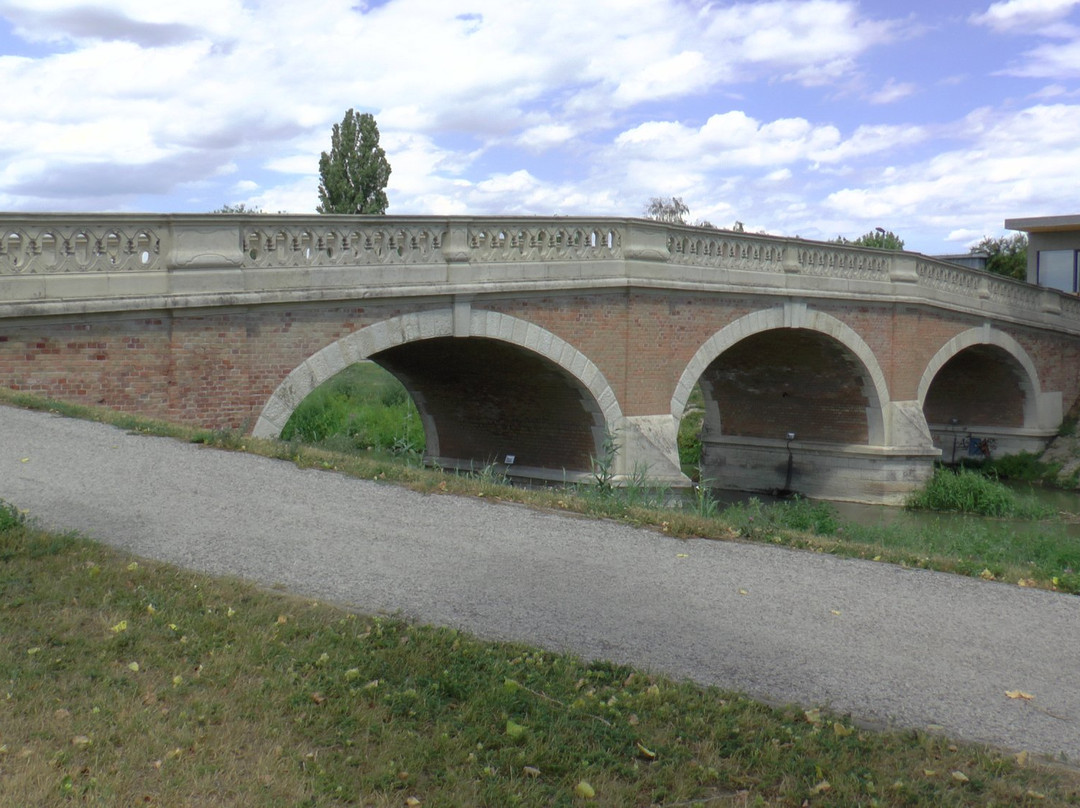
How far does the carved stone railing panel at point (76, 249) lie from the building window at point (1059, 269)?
2658 centimetres

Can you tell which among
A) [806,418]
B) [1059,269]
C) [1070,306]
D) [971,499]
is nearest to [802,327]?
[806,418]

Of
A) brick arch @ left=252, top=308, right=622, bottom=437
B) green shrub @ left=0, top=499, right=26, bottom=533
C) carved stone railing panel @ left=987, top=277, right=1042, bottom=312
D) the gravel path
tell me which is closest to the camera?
the gravel path

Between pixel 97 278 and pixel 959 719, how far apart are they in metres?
8.05

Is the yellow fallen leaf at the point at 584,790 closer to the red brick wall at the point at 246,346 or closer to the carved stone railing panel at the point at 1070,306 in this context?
the red brick wall at the point at 246,346

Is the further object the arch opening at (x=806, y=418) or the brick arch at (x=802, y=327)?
the arch opening at (x=806, y=418)

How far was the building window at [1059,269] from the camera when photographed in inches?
1174

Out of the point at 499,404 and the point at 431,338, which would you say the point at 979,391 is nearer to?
the point at 499,404

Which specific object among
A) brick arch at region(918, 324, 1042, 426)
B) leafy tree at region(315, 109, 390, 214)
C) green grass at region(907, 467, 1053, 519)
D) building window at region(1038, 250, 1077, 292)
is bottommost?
green grass at region(907, 467, 1053, 519)

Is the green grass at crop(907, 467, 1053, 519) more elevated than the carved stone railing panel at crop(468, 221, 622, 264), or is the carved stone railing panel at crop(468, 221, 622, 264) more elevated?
the carved stone railing panel at crop(468, 221, 622, 264)

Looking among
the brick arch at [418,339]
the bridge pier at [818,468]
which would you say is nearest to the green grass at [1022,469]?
the bridge pier at [818,468]

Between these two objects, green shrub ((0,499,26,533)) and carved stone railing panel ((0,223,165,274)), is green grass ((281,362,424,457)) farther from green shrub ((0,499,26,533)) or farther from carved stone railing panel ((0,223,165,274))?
green shrub ((0,499,26,533))

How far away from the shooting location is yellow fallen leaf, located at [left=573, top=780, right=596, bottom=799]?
370 cm

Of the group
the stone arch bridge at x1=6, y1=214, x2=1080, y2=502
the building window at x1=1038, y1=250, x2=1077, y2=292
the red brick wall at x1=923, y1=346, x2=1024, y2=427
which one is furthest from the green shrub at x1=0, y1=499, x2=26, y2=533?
the building window at x1=1038, y1=250, x2=1077, y2=292

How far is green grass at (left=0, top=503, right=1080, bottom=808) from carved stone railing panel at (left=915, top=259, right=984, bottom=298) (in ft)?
58.3
